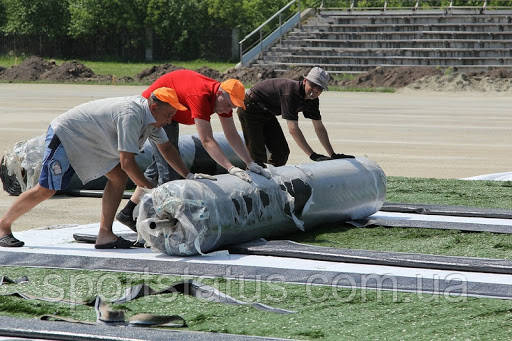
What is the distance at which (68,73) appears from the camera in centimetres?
3950

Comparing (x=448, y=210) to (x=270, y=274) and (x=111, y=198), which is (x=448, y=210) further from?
(x=111, y=198)

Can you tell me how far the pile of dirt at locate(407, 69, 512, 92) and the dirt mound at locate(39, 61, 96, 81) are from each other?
45.9ft

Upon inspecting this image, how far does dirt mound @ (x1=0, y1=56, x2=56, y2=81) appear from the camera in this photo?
4006 cm

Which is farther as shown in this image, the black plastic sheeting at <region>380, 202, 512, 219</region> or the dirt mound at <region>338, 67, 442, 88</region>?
the dirt mound at <region>338, 67, 442, 88</region>

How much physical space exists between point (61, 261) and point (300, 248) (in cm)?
172

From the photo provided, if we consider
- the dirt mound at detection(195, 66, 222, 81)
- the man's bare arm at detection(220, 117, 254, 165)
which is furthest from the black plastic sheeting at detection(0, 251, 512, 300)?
the dirt mound at detection(195, 66, 222, 81)

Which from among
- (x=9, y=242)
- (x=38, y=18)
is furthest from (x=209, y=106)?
(x=38, y=18)

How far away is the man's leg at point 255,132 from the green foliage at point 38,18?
49.4 meters

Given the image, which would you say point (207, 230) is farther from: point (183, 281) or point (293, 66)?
point (293, 66)

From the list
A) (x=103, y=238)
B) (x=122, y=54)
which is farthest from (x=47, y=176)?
(x=122, y=54)

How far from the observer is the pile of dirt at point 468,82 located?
106 feet

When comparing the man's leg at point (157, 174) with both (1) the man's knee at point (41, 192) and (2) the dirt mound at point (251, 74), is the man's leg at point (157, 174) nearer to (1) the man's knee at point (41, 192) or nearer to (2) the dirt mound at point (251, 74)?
(1) the man's knee at point (41, 192)

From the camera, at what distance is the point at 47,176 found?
6871mm

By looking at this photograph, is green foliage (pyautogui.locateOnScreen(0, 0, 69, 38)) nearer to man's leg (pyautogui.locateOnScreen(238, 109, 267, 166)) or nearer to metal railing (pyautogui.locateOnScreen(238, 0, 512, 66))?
metal railing (pyautogui.locateOnScreen(238, 0, 512, 66))
